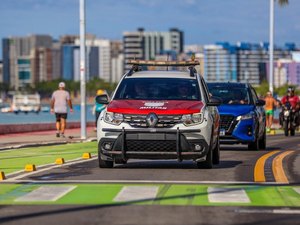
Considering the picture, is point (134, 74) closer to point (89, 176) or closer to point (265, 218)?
point (89, 176)

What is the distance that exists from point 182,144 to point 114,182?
2518 millimetres

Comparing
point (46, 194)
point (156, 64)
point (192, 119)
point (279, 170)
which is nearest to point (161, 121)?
point (192, 119)

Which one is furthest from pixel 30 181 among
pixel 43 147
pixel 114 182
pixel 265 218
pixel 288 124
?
pixel 288 124

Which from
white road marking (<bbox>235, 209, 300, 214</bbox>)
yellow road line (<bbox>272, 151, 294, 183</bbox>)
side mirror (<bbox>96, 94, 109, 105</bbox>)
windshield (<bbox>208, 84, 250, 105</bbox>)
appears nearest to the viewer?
white road marking (<bbox>235, 209, 300, 214</bbox>)

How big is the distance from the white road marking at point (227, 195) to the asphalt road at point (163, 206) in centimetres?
54

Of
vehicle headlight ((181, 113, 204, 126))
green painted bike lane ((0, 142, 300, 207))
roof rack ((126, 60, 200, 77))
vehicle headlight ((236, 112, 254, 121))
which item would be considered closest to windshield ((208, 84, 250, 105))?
vehicle headlight ((236, 112, 254, 121))

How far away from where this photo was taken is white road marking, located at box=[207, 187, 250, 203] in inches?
480

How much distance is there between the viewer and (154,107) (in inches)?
666

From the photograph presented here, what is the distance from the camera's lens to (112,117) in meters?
17.0

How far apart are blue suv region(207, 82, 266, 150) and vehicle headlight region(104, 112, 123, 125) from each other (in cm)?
770

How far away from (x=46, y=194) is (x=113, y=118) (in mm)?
4363

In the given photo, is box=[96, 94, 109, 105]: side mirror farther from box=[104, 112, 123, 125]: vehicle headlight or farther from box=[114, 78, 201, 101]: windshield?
box=[104, 112, 123, 125]: vehicle headlight

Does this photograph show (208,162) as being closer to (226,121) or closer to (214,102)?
(214,102)

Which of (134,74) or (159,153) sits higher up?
(134,74)
